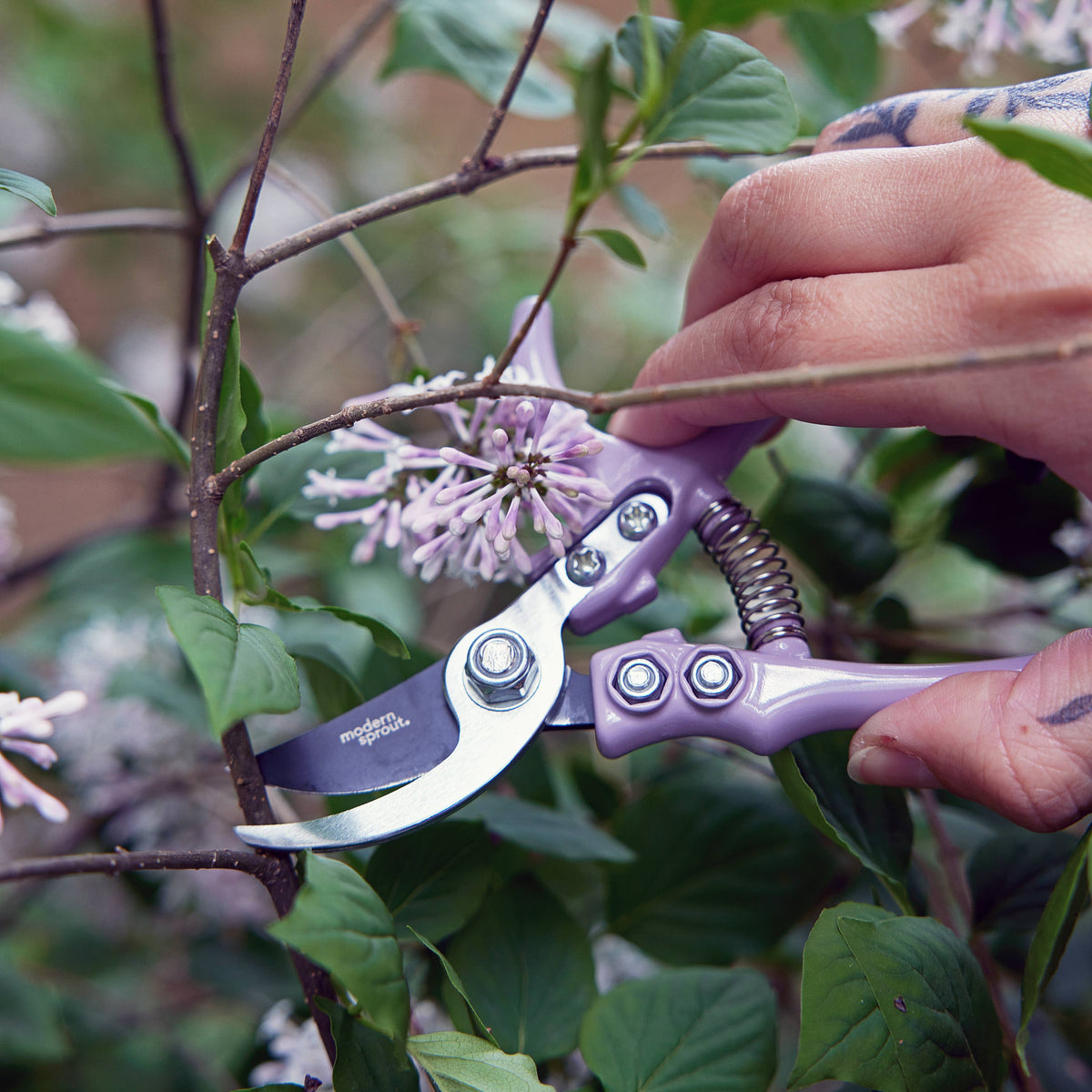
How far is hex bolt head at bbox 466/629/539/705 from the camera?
0.29 meters

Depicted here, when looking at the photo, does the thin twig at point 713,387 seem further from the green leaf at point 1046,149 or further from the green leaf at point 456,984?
the green leaf at point 456,984

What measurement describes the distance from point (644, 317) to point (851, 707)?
→ 1.98ft

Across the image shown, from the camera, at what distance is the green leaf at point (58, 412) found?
394mm

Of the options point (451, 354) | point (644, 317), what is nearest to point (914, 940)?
point (644, 317)

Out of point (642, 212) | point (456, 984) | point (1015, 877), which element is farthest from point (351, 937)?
point (642, 212)

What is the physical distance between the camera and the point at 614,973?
1.44 feet

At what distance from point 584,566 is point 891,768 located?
123mm

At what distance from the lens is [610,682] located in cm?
29

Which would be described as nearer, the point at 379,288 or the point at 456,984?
the point at 456,984

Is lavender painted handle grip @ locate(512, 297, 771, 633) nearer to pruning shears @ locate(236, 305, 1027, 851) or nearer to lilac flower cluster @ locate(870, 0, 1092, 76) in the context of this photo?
pruning shears @ locate(236, 305, 1027, 851)

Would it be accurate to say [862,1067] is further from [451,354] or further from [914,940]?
[451,354]

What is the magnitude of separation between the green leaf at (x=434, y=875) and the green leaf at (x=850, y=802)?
11 cm

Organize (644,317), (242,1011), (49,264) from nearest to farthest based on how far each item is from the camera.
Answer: (242,1011)
(644,317)
(49,264)

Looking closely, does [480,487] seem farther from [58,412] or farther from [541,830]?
[58,412]
